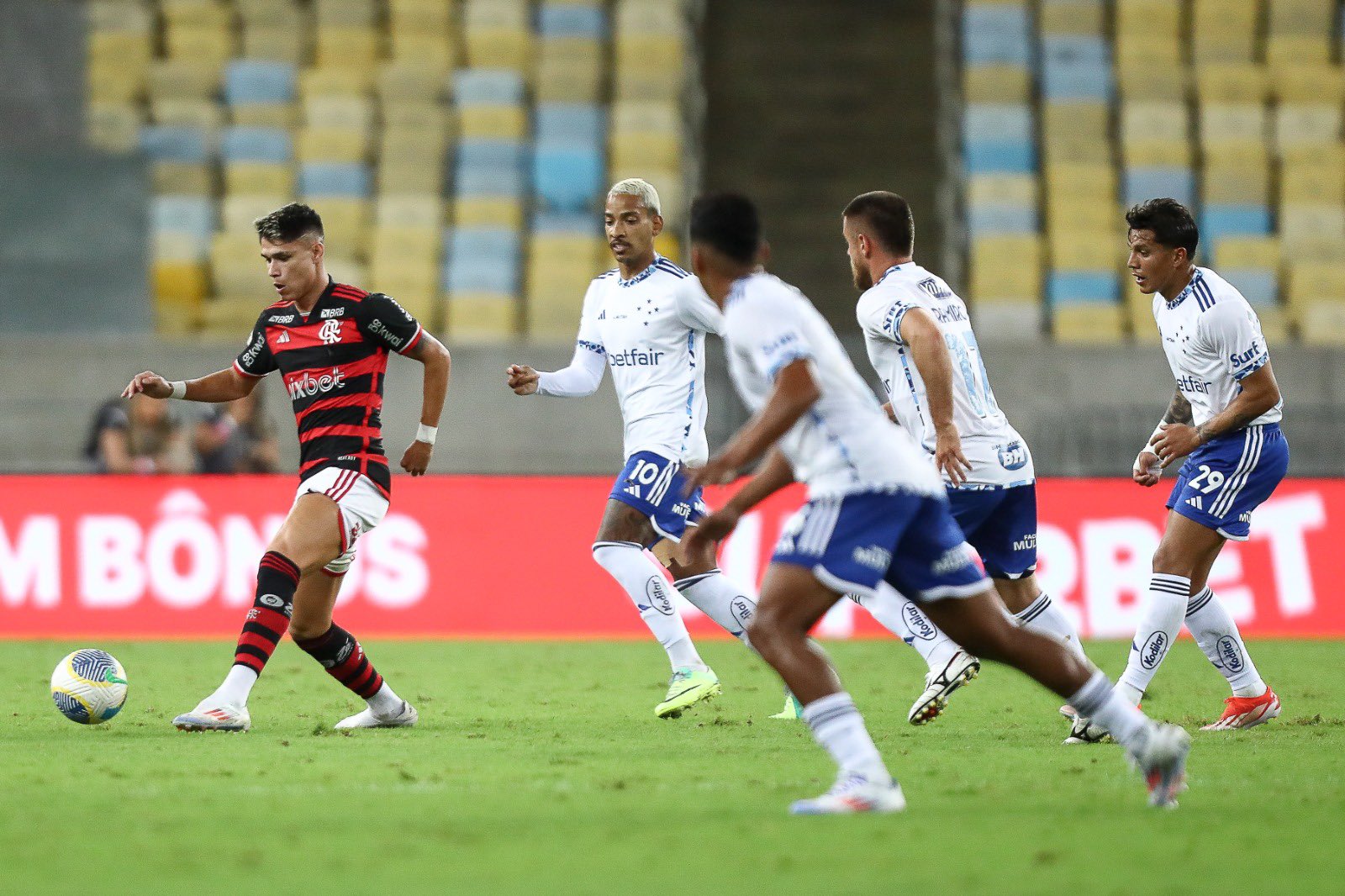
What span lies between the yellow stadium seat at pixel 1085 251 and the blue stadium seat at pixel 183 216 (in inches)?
375

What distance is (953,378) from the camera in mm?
7988

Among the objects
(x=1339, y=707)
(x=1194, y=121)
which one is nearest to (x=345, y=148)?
(x=1194, y=121)

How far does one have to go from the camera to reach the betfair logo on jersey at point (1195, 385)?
323 inches

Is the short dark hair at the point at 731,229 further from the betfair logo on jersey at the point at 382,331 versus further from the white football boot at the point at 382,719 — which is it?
the white football boot at the point at 382,719

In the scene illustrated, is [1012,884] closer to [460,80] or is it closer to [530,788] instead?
[530,788]

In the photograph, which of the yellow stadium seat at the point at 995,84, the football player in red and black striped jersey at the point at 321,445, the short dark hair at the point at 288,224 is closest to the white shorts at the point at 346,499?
the football player in red and black striped jersey at the point at 321,445

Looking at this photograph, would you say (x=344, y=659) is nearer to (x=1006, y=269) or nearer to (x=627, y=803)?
(x=627, y=803)

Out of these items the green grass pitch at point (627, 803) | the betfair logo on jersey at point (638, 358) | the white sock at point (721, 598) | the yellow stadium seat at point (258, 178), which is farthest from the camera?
the yellow stadium seat at point (258, 178)

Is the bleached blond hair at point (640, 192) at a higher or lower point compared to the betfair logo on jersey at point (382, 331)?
higher

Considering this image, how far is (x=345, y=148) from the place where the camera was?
21.6 metres

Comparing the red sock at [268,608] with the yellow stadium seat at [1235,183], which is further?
the yellow stadium seat at [1235,183]

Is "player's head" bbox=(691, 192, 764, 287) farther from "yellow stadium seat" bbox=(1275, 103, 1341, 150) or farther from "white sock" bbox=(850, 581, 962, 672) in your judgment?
"yellow stadium seat" bbox=(1275, 103, 1341, 150)

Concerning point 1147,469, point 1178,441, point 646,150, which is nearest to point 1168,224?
point 1178,441

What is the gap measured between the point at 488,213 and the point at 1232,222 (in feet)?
28.0
